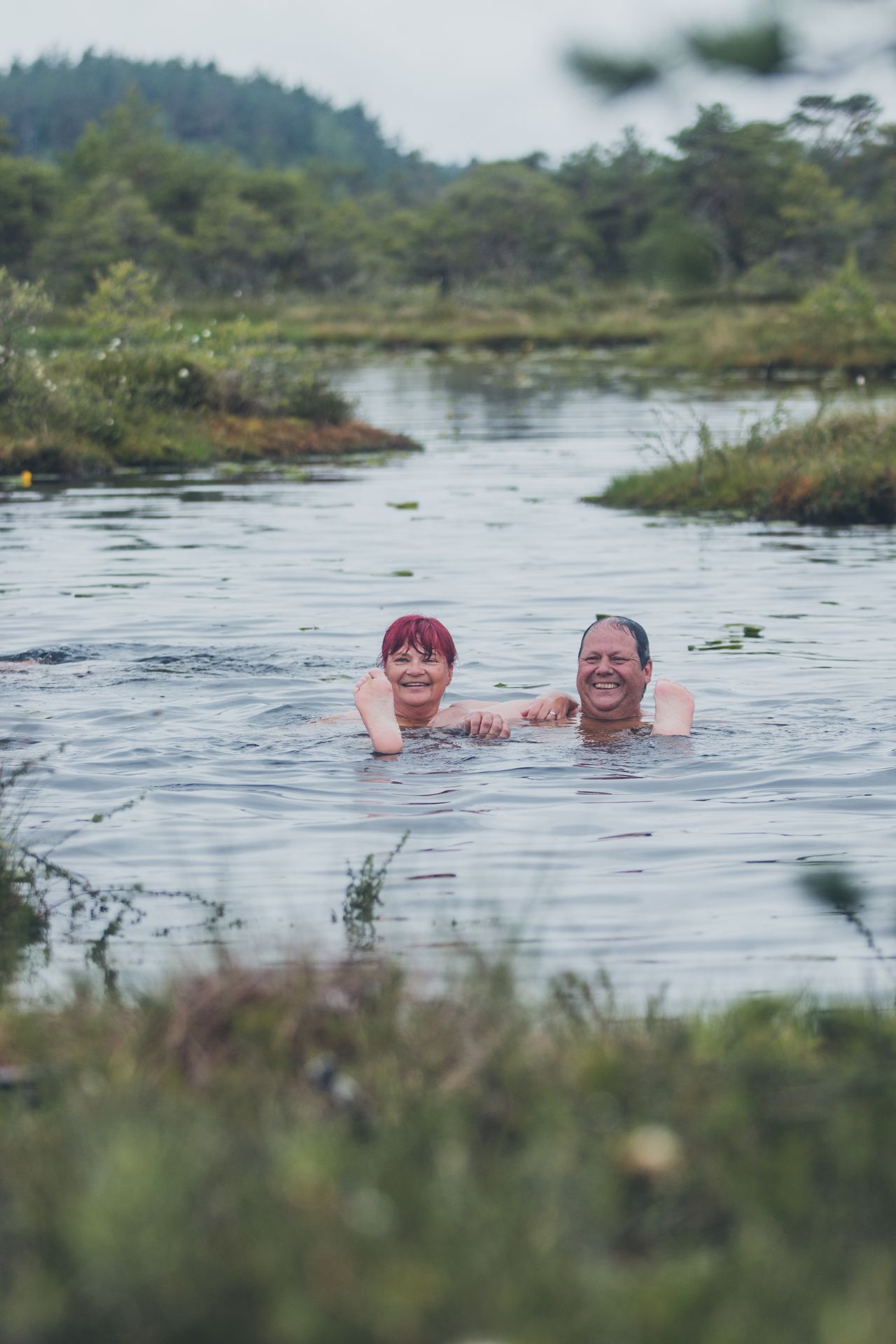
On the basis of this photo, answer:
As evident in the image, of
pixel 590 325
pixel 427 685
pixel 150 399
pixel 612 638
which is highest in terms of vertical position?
pixel 590 325

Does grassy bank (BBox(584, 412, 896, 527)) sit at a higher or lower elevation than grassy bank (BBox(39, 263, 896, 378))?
lower

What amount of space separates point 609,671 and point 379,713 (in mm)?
1332

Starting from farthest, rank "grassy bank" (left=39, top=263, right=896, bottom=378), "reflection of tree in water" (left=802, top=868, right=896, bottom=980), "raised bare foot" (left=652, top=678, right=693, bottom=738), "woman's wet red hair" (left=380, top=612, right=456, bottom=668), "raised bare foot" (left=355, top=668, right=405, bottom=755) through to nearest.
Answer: "grassy bank" (left=39, top=263, right=896, bottom=378)
"woman's wet red hair" (left=380, top=612, right=456, bottom=668)
"raised bare foot" (left=652, top=678, right=693, bottom=738)
"raised bare foot" (left=355, top=668, right=405, bottom=755)
"reflection of tree in water" (left=802, top=868, right=896, bottom=980)

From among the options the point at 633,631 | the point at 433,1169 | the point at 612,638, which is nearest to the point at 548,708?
the point at 612,638

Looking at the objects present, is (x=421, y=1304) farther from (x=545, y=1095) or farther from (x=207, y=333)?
(x=207, y=333)

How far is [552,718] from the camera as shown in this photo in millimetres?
9281

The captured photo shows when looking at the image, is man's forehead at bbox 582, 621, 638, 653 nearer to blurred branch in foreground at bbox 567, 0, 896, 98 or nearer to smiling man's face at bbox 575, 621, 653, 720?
smiling man's face at bbox 575, 621, 653, 720

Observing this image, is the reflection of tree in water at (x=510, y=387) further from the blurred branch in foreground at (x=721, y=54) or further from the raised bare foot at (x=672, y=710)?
the blurred branch in foreground at (x=721, y=54)

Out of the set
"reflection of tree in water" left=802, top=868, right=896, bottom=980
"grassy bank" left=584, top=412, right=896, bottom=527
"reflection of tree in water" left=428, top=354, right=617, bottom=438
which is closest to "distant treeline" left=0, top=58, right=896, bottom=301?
"reflection of tree in water" left=428, top=354, right=617, bottom=438

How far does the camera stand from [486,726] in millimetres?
8781

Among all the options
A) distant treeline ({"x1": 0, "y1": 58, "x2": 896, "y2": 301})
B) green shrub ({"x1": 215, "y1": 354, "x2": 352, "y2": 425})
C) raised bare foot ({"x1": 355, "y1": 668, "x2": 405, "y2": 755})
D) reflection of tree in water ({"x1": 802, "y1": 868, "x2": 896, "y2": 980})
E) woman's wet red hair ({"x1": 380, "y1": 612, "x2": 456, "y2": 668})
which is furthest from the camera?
distant treeline ({"x1": 0, "y1": 58, "x2": 896, "y2": 301})

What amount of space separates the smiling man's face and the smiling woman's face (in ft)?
2.46

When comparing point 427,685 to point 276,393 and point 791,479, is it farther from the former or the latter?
point 276,393

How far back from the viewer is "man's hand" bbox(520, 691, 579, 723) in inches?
364
